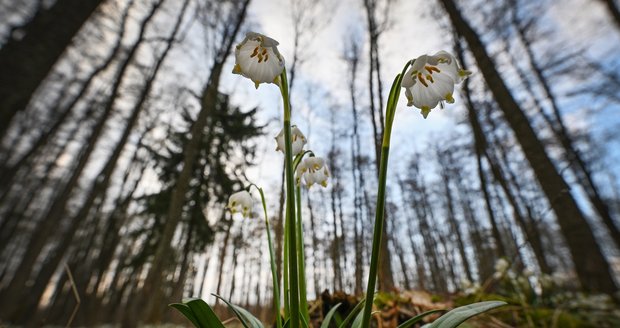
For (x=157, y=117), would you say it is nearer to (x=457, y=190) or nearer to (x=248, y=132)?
(x=248, y=132)

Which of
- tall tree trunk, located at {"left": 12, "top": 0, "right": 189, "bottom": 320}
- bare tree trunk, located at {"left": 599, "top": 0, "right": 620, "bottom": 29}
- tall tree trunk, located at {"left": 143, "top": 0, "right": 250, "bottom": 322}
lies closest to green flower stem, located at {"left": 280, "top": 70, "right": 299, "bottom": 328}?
tall tree trunk, located at {"left": 143, "top": 0, "right": 250, "bottom": 322}

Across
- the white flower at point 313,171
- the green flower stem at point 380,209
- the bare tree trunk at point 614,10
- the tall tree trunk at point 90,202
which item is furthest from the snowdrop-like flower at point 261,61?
the tall tree trunk at point 90,202

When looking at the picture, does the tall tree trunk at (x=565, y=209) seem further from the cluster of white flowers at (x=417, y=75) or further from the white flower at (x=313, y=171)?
the cluster of white flowers at (x=417, y=75)

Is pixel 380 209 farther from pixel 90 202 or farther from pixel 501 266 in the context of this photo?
pixel 90 202

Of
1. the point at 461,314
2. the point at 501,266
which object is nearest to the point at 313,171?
the point at 461,314

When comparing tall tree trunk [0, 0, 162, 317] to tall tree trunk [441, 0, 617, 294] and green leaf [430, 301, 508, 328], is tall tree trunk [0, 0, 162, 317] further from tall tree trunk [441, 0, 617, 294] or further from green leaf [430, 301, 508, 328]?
tall tree trunk [441, 0, 617, 294]

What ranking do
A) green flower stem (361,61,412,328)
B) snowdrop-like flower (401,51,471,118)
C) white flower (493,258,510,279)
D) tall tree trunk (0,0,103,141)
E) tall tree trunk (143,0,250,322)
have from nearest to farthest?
1. green flower stem (361,61,412,328)
2. snowdrop-like flower (401,51,471,118)
3. tall tree trunk (0,0,103,141)
4. white flower (493,258,510,279)
5. tall tree trunk (143,0,250,322)
